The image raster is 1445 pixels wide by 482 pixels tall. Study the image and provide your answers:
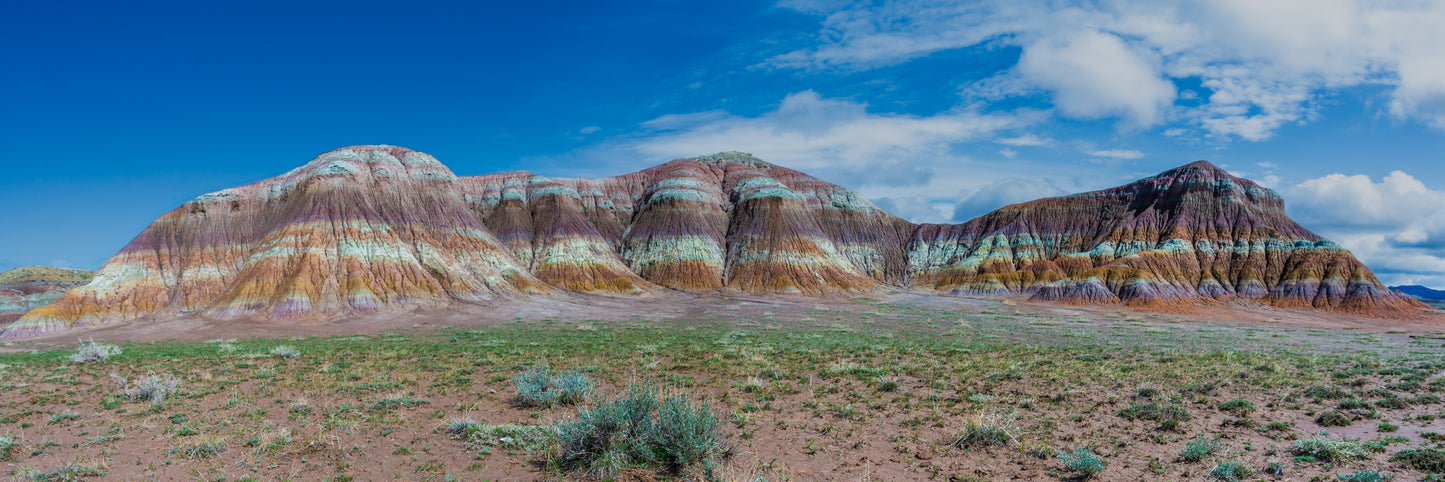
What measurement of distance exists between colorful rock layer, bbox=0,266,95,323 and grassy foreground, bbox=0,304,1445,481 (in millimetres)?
65519

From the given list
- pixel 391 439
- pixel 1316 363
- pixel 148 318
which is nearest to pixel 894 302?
pixel 1316 363

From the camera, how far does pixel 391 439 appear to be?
34.6 ft

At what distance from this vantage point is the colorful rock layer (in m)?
62.7

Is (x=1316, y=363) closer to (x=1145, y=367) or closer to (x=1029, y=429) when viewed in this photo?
(x=1145, y=367)

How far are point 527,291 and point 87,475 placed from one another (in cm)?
5577

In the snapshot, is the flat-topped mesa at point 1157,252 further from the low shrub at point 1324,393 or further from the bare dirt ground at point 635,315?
the low shrub at point 1324,393

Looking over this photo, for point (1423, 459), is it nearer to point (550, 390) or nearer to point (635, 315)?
point (550, 390)

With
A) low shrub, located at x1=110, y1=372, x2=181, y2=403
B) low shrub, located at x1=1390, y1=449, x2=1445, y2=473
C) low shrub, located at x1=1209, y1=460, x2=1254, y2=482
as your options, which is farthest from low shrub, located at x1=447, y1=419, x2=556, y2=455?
low shrub, located at x1=1390, y1=449, x2=1445, y2=473

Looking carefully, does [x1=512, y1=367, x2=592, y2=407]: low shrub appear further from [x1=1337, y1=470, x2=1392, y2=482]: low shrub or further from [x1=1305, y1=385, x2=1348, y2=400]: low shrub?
[x1=1305, y1=385, x2=1348, y2=400]: low shrub

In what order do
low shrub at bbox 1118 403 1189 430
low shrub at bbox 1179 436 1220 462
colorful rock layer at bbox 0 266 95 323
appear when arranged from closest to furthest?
low shrub at bbox 1179 436 1220 462 → low shrub at bbox 1118 403 1189 430 → colorful rock layer at bbox 0 266 95 323

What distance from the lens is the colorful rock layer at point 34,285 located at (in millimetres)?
62688

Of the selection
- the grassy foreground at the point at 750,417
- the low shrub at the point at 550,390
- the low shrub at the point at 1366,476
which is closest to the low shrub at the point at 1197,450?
the grassy foreground at the point at 750,417

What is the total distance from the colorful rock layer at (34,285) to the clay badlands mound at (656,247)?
18.2m

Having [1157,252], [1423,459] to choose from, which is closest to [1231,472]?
→ [1423,459]
